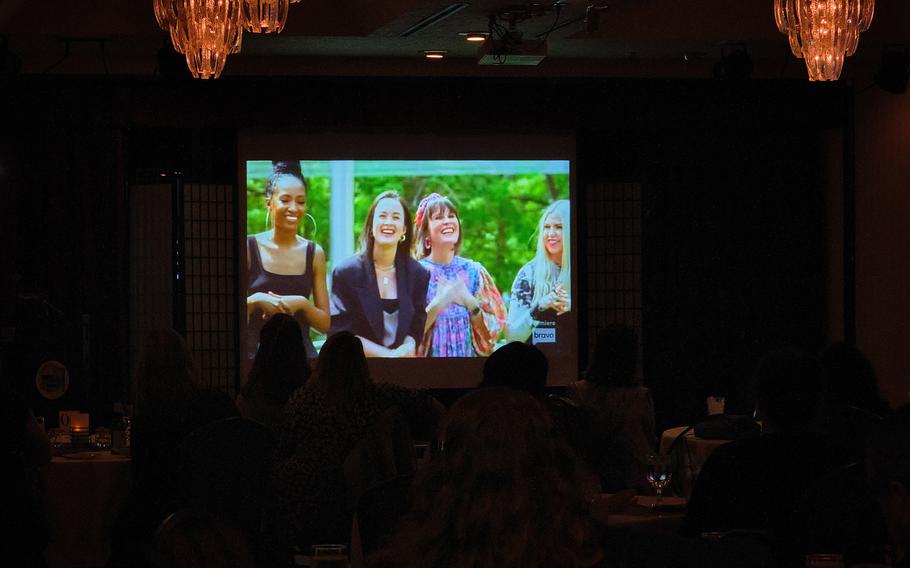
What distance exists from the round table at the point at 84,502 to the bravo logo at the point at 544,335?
4385 millimetres

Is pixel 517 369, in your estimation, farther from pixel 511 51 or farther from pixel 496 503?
pixel 511 51

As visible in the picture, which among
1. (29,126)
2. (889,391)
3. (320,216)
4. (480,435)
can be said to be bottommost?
(889,391)

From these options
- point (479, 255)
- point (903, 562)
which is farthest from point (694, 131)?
point (903, 562)

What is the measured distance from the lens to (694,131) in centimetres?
1005

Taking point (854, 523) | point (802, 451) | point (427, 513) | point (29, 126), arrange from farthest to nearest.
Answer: point (29, 126) → point (802, 451) → point (854, 523) → point (427, 513)

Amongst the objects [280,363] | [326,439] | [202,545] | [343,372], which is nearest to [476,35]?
[280,363]

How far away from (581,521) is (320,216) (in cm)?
790

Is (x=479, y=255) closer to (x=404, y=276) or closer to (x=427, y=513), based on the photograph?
(x=404, y=276)

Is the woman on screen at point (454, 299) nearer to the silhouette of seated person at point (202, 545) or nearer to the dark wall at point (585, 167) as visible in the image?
the dark wall at point (585, 167)

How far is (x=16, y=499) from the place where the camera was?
4.45 metres

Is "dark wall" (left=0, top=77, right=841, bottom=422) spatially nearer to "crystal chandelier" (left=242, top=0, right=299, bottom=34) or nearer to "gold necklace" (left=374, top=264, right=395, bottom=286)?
"gold necklace" (left=374, top=264, right=395, bottom=286)

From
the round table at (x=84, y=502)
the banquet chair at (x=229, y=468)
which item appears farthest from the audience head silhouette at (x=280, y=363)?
the round table at (x=84, y=502)

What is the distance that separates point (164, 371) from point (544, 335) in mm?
4957

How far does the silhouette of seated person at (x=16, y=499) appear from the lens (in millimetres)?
4418
